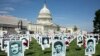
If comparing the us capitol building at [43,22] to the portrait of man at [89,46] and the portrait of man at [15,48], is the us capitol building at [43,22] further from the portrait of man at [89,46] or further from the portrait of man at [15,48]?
the portrait of man at [15,48]

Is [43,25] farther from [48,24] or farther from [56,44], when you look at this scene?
[56,44]

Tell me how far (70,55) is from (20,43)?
633cm

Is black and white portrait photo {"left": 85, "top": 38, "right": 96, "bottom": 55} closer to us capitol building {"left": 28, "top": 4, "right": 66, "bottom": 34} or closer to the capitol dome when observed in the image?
us capitol building {"left": 28, "top": 4, "right": 66, "bottom": 34}

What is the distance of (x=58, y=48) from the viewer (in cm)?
1041

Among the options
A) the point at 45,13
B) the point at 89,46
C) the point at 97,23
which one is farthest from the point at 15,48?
the point at 45,13

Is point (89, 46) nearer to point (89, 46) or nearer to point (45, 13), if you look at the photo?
point (89, 46)

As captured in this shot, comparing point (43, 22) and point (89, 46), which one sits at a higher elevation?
point (43, 22)

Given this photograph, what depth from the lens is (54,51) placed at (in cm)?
1024

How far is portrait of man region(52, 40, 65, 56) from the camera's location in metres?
10.2

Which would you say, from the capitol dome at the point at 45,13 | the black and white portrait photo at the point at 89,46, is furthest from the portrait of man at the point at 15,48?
the capitol dome at the point at 45,13

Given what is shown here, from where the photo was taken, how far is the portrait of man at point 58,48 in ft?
33.4

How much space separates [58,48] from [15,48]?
1.95 m

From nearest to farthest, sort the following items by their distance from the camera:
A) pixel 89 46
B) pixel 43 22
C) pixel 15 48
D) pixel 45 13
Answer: pixel 15 48, pixel 89 46, pixel 45 13, pixel 43 22

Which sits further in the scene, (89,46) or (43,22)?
(43,22)
